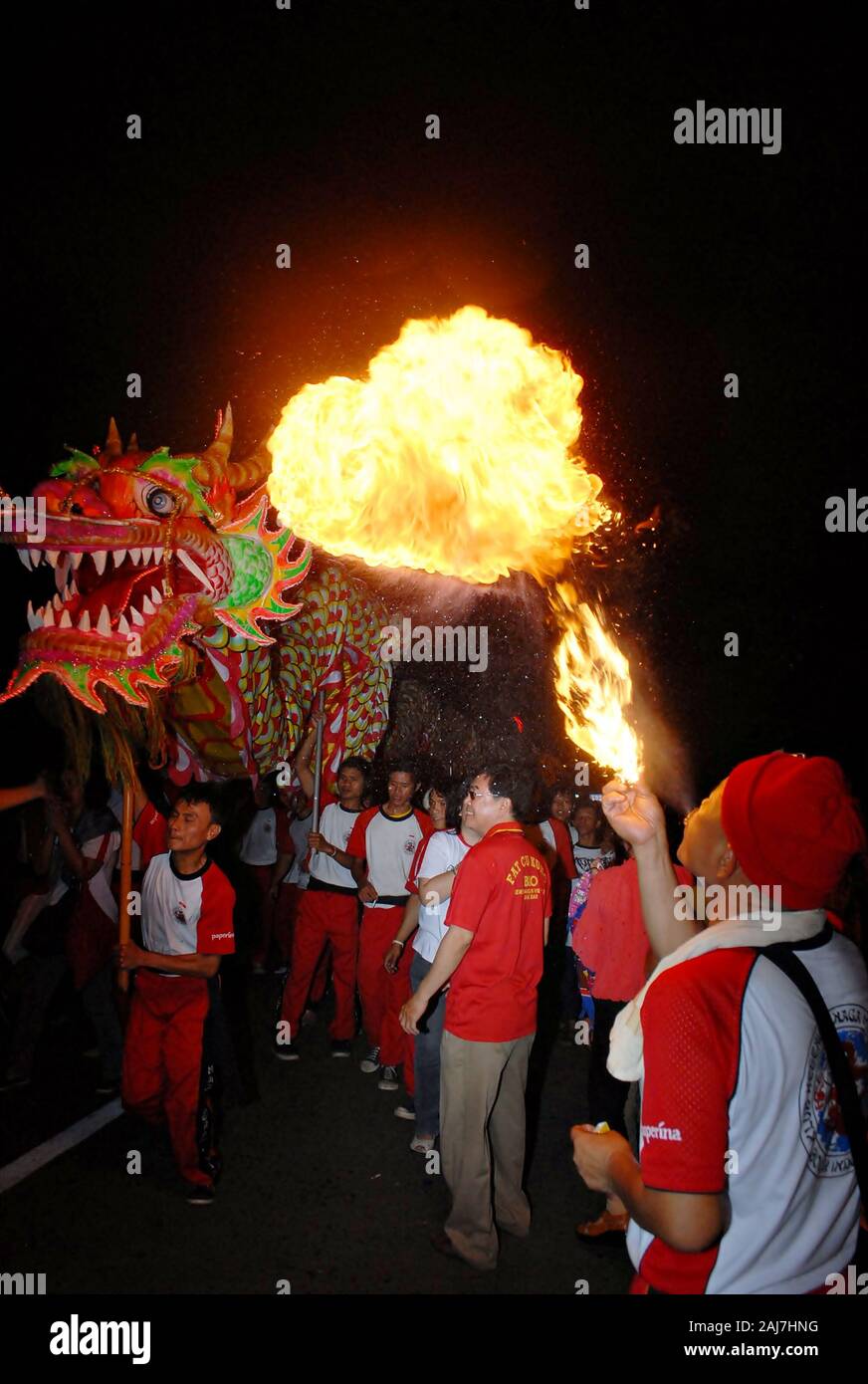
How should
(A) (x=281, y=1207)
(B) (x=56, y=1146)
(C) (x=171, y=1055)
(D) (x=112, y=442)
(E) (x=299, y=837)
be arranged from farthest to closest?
(E) (x=299, y=837) → (D) (x=112, y=442) → (B) (x=56, y=1146) → (C) (x=171, y=1055) → (A) (x=281, y=1207)

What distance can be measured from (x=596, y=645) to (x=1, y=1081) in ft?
15.3

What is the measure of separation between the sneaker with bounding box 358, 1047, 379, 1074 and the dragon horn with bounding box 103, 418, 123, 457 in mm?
4349

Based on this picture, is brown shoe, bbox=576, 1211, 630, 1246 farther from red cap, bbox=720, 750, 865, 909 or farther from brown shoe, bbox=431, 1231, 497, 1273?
red cap, bbox=720, 750, 865, 909

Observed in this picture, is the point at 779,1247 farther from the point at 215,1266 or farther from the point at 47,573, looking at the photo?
the point at 47,573

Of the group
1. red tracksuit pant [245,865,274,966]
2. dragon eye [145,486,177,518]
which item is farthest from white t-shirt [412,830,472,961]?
red tracksuit pant [245,865,274,966]

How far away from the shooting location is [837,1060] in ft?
5.81

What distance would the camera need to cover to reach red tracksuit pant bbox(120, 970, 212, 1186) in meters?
4.57

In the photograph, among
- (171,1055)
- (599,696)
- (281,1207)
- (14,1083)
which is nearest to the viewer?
(599,696)

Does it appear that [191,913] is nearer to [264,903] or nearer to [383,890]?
[383,890]

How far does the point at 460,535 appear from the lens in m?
6.19

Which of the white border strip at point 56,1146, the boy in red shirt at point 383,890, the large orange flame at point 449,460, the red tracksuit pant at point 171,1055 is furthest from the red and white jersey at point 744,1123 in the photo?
the large orange flame at point 449,460

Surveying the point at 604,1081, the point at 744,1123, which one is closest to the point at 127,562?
the point at 604,1081

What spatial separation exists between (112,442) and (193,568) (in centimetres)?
95

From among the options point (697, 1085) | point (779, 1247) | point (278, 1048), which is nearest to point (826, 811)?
point (697, 1085)
